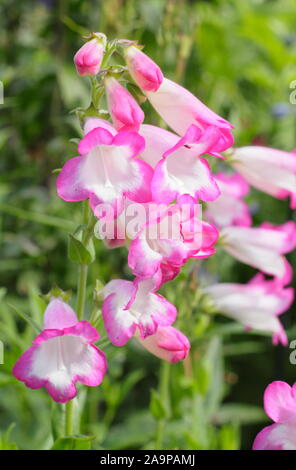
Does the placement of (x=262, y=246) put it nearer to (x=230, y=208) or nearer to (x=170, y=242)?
(x=230, y=208)

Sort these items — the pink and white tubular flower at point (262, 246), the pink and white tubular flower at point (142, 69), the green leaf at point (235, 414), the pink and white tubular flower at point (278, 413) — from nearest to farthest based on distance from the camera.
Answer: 1. the pink and white tubular flower at point (278, 413)
2. the pink and white tubular flower at point (142, 69)
3. the pink and white tubular flower at point (262, 246)
4. the green leaf at point (235, 414)

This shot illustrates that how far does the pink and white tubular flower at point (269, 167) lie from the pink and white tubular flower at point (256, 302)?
22cm

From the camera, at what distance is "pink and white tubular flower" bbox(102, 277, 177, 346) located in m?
0.78

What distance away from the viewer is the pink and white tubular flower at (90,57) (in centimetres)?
79

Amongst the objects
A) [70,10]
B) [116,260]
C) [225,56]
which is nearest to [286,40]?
[225,56]

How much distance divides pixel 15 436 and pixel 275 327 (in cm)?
60

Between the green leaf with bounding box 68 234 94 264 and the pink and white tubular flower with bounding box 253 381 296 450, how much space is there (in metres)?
0.27

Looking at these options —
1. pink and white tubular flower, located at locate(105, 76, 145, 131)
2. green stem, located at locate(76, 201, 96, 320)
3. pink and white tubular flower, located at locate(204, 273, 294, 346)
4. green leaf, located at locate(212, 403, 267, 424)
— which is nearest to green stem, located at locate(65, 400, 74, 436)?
green stem, located at locate(76, 201, 96, 320)

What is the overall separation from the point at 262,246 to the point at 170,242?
0.52m

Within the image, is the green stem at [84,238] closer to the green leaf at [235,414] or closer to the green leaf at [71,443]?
the green leaf at [71,443]

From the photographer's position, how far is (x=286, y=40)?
10.4 feet

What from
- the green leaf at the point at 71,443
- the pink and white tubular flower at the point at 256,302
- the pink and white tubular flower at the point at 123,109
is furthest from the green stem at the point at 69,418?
the pink and white tubular flower at the point at 256,302

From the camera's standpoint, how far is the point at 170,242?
788mm

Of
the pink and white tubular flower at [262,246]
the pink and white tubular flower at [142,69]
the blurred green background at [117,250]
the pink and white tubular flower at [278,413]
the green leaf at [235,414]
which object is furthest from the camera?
the green leaf at [235,414]
